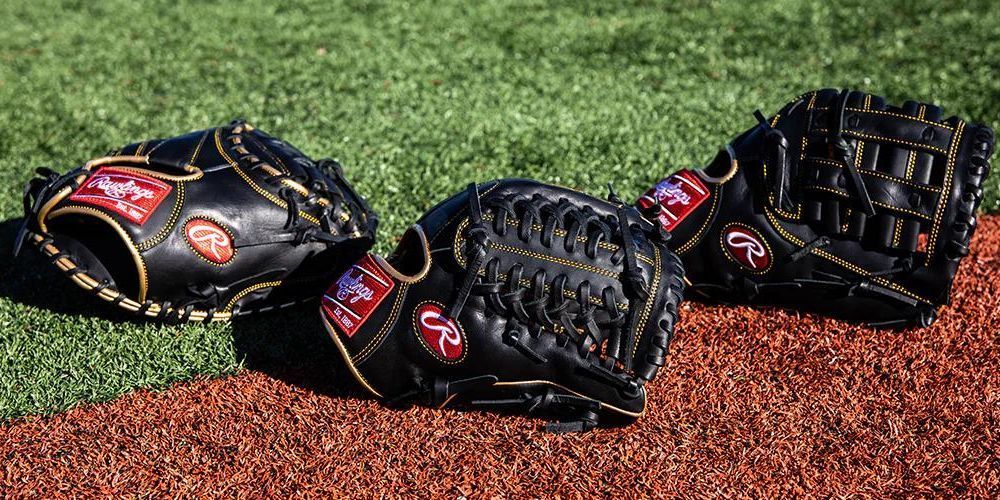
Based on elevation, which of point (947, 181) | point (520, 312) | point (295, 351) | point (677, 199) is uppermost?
point (947, 181)

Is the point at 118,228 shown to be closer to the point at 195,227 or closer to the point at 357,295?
the point at 195,227

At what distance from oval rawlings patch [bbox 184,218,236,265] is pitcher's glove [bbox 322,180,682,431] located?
629mm

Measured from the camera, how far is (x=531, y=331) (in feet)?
10.5

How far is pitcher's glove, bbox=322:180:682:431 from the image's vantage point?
3.18 meters

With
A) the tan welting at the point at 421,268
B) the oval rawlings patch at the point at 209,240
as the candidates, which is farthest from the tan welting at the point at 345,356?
the oval rawlings patch at the point at 209,240

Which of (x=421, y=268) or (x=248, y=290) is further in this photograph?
(x=248, y=290)

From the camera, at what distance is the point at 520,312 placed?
10.4ft

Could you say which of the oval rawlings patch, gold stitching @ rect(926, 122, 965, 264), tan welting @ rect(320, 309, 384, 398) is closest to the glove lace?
tan welting @ rect(320, 309, 384, 398)

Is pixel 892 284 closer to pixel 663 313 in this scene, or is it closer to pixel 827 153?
pixel 827 153

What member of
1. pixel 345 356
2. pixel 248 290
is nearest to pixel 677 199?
pixel 345 356

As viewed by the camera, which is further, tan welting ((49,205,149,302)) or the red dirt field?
tan welting ((49,205,149,302))

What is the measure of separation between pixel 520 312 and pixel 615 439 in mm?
587

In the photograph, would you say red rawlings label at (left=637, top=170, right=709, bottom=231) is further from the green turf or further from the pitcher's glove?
the green turf

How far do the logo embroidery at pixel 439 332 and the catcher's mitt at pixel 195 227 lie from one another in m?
0.81
